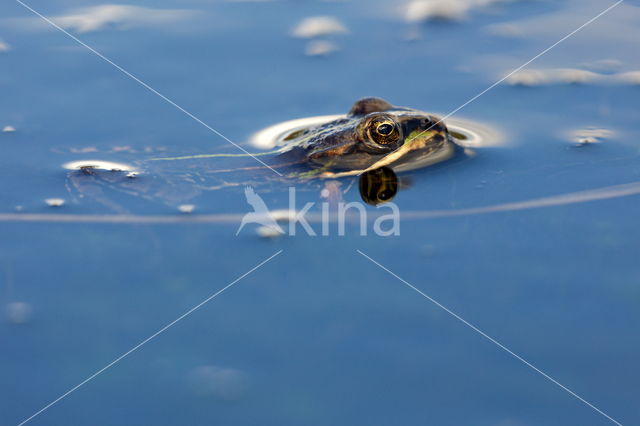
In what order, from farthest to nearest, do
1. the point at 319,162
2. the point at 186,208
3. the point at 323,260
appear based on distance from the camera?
1. the point at 319,162
2. the point at 186,208
3. the point at 323,260

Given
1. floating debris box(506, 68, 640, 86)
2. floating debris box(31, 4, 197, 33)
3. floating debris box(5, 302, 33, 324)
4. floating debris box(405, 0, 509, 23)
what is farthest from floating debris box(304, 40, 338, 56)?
floating debris box(5, 302, 33, 324)

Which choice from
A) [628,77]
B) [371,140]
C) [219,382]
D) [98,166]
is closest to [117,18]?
[98,166]

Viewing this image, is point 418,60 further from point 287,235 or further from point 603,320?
point 603,320

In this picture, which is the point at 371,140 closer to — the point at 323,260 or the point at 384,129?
the point at 384,129

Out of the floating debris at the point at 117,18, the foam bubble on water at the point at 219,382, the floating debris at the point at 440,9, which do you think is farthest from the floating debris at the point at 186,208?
the floating debris at the point at 440,9

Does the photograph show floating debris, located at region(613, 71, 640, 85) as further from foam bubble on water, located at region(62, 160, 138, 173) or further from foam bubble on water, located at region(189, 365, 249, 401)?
foam bubble on water, located at region(189, 365, 249, 401)

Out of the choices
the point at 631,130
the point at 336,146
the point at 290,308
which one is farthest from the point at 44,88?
the point at 631,130
